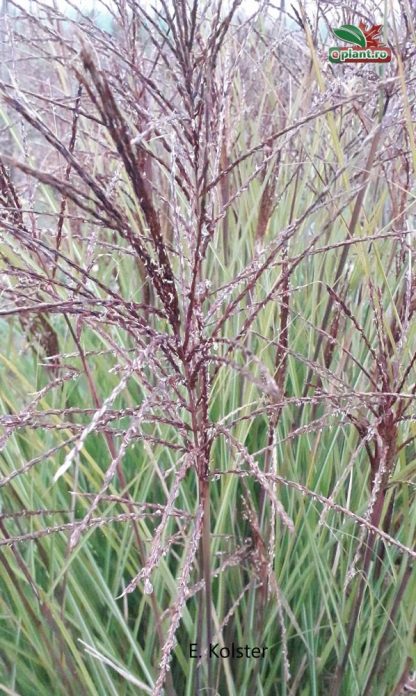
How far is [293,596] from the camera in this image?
979 millimetres

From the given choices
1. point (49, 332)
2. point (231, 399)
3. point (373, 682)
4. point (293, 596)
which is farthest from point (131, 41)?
point (373, 682)

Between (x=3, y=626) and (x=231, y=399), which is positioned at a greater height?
(x=231, y=399)

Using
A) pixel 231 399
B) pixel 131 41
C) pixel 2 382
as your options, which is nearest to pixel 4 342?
pixel 2 382

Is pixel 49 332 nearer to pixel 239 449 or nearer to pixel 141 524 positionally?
pixel 141 524

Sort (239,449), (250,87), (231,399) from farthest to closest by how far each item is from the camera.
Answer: (250,87) → (231,399) → (239,449)

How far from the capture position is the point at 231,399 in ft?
3.62

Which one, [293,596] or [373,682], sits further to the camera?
[293,596]

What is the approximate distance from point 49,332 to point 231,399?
0.33m

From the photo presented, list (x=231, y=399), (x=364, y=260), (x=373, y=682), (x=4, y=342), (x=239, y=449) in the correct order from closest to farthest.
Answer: (x=239, y=449), (x=364, y=260), (x=373, y=682), (x=231, y=399), (x=4, y=342)

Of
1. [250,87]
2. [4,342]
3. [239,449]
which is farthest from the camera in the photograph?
[250,87]

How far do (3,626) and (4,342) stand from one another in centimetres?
63

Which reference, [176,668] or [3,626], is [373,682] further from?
[3,626]

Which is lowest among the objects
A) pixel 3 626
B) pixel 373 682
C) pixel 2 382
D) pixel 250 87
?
pixel 373 682

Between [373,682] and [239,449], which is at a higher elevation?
[239,449]
